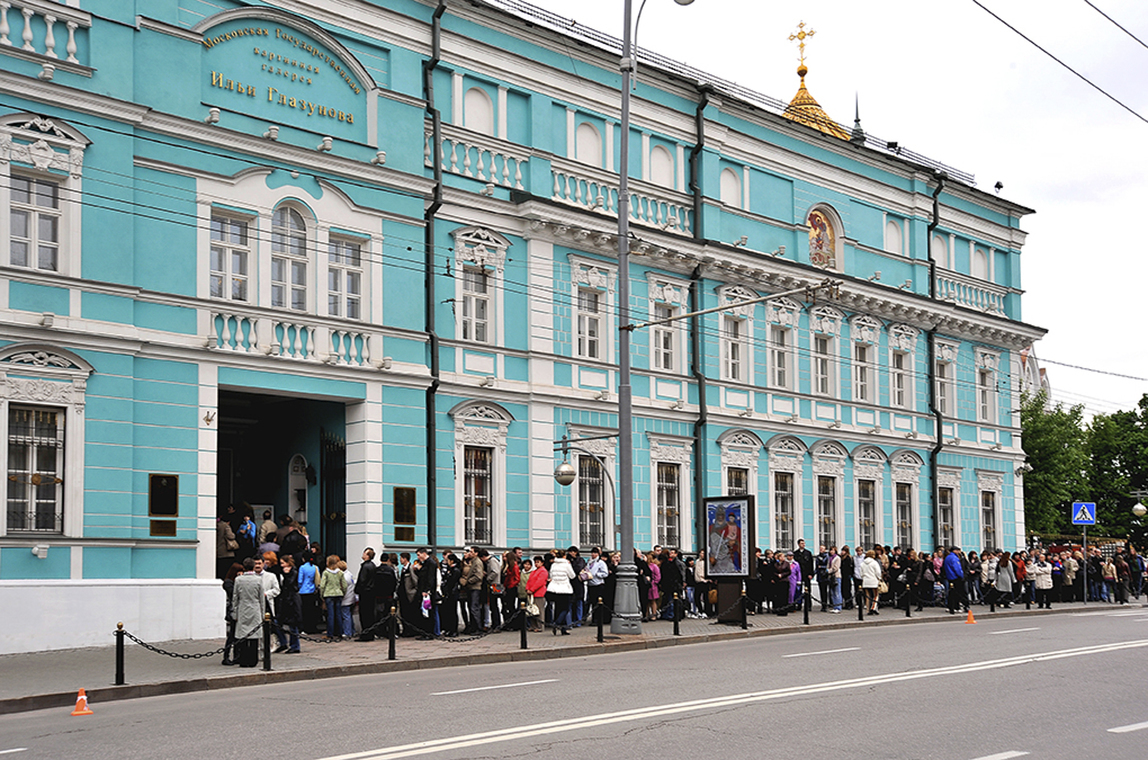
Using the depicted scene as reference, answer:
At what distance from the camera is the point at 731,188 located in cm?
3400

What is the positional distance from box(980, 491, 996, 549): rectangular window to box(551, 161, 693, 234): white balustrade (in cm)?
1604

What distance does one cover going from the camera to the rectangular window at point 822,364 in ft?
119

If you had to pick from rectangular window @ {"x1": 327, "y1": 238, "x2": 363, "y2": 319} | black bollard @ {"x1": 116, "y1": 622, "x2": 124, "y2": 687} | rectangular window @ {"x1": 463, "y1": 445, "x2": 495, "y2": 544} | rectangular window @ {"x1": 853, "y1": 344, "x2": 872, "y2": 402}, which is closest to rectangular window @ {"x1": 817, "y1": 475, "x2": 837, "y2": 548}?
rectangular window @ {"x1": 853, "y1": 344, "x2": 872, "y2": 402}

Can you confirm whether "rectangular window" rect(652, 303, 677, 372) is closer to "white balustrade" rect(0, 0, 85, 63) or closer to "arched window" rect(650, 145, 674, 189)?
"arched window" rect(650, 145, 674, 189)

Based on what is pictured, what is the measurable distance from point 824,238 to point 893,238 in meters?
3.73

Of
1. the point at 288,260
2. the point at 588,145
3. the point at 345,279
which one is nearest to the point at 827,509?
the point at 588,145

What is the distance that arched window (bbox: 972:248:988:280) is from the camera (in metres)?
42.6

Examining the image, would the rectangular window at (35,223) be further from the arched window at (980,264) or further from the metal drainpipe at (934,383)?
the arched window at (980,264)

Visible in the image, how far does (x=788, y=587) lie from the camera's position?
2995 cm

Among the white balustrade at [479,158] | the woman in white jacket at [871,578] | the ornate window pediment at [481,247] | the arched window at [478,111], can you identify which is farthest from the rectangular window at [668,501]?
the arched window at [478,111]

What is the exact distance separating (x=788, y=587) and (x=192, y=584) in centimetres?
1429

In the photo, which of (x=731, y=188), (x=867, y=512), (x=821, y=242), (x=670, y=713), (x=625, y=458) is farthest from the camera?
(x=867, y=512)

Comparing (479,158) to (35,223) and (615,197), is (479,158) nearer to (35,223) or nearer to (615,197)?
(615,197)

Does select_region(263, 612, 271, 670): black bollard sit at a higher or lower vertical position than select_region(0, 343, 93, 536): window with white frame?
lower
